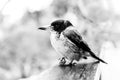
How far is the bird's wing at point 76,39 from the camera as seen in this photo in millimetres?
543

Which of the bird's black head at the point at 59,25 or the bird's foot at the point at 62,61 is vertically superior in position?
the bird's black head at the point at 59,25

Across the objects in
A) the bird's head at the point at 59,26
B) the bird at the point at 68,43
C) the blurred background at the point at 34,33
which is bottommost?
the blurred background at the point at 34,33

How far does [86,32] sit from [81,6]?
10cm

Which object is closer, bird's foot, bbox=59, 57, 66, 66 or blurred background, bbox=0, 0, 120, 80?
bird's foot, bbox=59, 57, 66, 66

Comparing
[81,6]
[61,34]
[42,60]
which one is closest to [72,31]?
[61,34]

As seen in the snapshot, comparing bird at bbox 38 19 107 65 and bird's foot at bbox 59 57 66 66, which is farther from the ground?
bird at bbox 38 19 107 65

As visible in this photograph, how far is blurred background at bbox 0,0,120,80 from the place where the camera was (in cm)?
74

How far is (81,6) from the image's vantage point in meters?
1.03

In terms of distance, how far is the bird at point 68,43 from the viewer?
21.2 inches

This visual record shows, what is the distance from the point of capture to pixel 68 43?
1.78ft

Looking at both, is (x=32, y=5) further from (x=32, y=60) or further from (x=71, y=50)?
(x=71, y=50)

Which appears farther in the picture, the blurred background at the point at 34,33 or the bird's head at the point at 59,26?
the blurred background at the point at 34,33

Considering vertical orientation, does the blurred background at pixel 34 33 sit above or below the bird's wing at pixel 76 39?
below

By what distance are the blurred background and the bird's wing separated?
6cm
